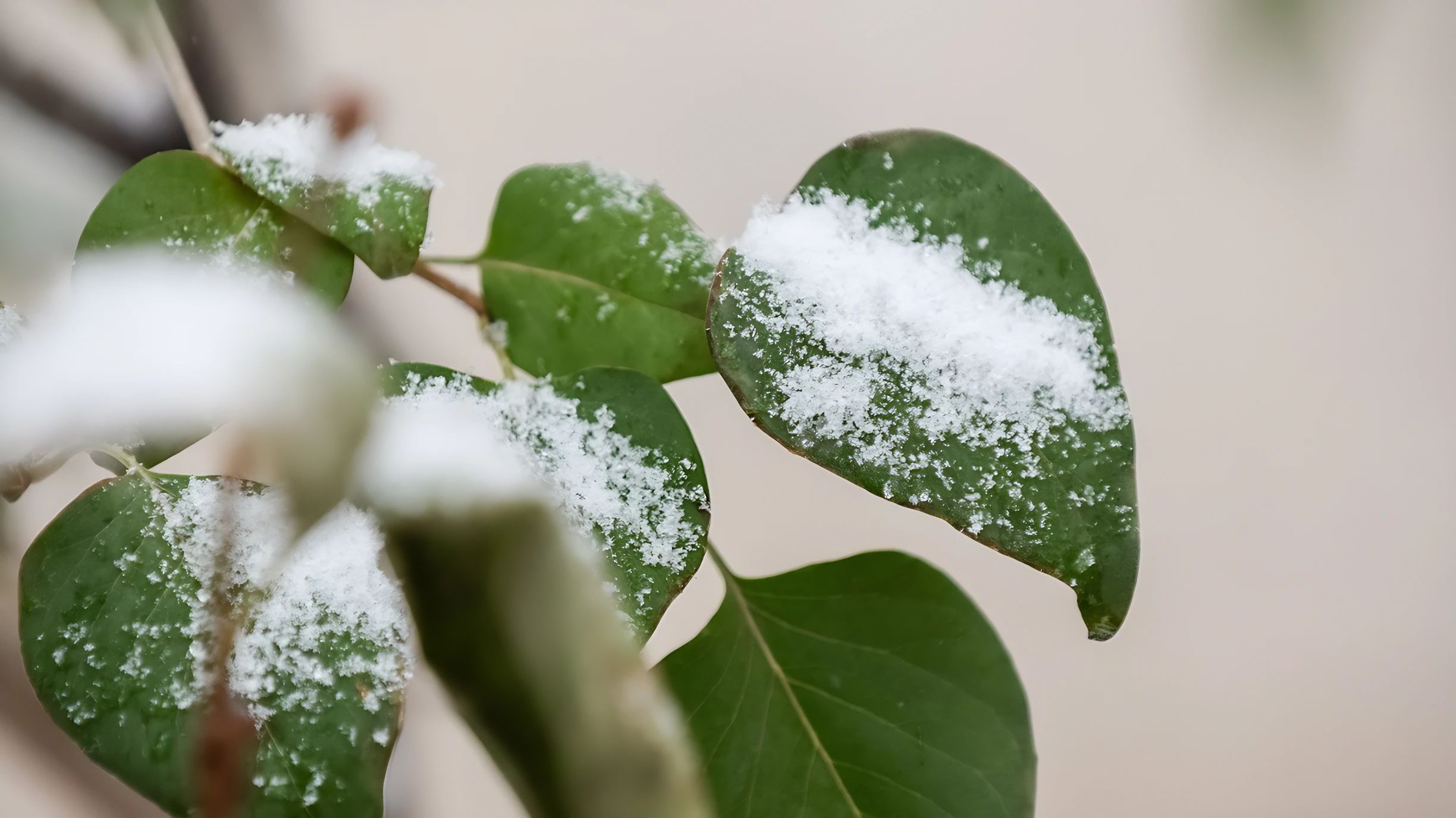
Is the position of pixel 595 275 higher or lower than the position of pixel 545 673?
higher

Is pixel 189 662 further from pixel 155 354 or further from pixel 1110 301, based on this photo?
pixel 1110 301

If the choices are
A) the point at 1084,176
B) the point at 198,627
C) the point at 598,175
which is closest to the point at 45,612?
the point at 198,627

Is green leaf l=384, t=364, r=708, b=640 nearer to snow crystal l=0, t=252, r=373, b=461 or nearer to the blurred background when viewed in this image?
snow crystal l=0, t=252, r=373, b=461

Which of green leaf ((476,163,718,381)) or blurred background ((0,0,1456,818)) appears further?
blurred background ((0,0,1456,818))

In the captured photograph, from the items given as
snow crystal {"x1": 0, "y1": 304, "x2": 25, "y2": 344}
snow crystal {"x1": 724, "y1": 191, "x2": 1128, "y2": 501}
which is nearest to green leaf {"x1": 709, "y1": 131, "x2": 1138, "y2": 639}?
snow crystal {"x1": 724, "y1": 191, "x2": 1128, "y2": 501}

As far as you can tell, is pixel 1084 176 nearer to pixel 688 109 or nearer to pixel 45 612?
pixel 688 109

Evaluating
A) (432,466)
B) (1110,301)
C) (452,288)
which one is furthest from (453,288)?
(1110,301)
